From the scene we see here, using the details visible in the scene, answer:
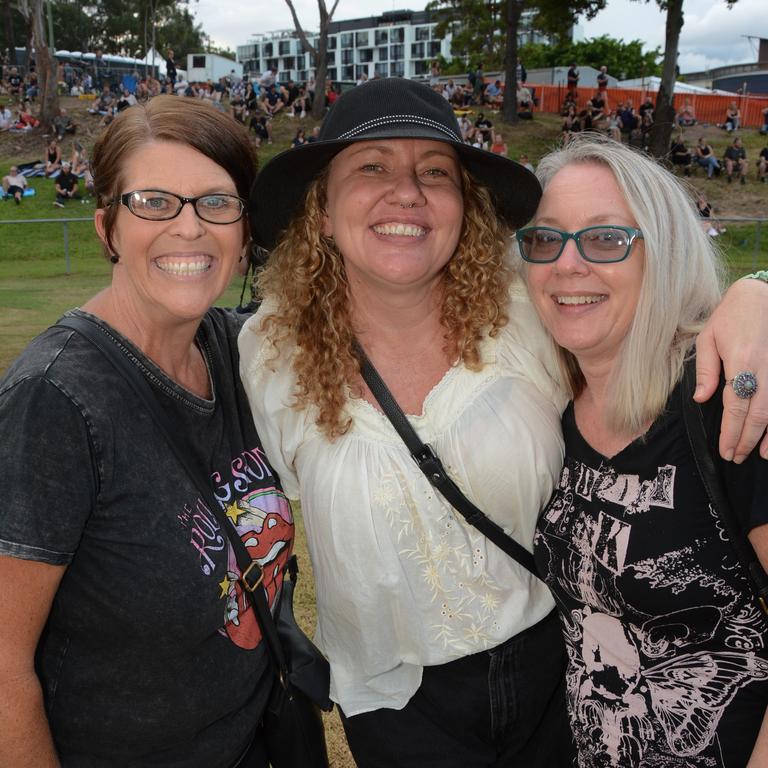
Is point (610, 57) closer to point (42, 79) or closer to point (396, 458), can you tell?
point (42, 79)

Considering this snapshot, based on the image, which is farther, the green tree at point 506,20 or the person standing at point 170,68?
the person standing at point 170,68

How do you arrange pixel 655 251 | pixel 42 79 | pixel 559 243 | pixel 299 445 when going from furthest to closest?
pixel 42 79 → pixel 299 445 → pixel 559 243 → pixel 655 251

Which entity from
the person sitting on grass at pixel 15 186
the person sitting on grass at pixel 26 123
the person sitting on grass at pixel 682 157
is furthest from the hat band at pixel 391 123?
the person sitting on grass at pixel 26 123

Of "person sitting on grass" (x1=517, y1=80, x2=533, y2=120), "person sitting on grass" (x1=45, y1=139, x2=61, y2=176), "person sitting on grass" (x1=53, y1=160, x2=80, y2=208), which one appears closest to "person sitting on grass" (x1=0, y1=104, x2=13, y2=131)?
"person sitting on grass" (x1=45, y1=139, x2=61, y2=176)

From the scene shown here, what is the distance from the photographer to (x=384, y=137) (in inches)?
87.7

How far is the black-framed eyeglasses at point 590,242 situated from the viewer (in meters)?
2.04

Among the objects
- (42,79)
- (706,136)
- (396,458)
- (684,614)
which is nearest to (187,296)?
(396,458)

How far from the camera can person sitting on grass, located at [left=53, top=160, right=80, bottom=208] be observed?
21.6 meters

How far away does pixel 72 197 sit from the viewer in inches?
875

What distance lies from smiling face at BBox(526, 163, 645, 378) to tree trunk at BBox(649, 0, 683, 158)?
985 inches

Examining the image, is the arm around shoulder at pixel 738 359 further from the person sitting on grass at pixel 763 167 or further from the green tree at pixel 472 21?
the green tree at pixel 472 21

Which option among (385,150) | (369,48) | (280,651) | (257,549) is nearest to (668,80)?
(385,150)

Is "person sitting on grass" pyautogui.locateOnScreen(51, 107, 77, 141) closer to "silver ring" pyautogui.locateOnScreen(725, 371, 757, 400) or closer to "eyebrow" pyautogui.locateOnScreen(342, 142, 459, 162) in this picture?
"eyebrow" pyautogui.locateOnScreen(342, 142, 459, 162)

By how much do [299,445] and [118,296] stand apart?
0.74m
